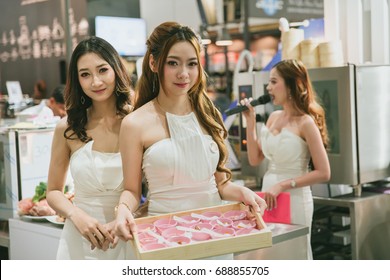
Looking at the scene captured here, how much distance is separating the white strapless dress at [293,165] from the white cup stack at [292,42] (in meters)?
0.63

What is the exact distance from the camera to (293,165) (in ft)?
9.58

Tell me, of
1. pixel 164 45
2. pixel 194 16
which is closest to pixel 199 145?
pixel 164 45

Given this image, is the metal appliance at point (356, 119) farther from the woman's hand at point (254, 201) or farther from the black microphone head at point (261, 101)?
the woman's hand at point (254, 201)

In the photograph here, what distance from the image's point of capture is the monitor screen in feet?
28.5

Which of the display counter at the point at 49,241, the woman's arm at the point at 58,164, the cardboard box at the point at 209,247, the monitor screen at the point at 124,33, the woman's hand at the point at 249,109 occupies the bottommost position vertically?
the display counter at the point at 49,241

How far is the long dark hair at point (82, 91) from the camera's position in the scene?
6.04ft

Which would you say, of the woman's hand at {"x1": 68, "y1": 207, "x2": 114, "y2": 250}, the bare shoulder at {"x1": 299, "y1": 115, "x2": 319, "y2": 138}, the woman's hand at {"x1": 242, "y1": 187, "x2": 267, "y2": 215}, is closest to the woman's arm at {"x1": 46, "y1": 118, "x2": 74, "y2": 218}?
the woman's hand at {"x1": 68, "y1": 207, "x2": 114, "y2": 250}

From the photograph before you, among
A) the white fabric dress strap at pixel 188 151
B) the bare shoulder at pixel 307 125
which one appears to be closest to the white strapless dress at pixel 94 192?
the white fabric dress strap at pixel 188 151

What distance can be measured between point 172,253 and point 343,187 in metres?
2.32

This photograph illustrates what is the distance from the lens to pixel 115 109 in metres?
1.91

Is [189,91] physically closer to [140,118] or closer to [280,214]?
[140,118]

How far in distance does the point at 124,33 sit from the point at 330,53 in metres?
5.95

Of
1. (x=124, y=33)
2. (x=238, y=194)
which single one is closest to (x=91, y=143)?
(x=238, y=194)

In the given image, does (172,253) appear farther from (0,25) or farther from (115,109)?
(0,25)
